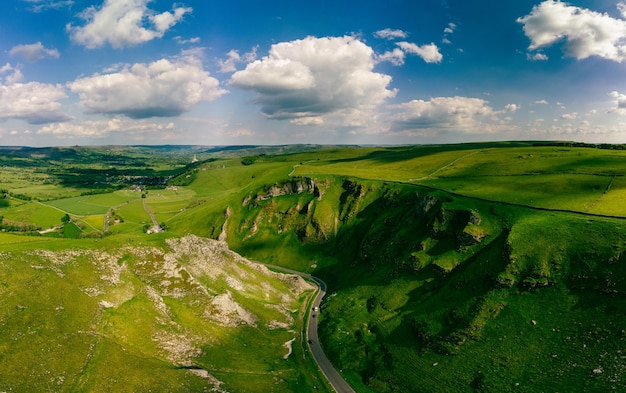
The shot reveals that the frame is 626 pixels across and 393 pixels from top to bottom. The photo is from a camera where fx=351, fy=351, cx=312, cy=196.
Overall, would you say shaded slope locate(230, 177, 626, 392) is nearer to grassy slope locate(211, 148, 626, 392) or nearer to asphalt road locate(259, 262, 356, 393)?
grassy slope locate(211, 148, 626, 392)

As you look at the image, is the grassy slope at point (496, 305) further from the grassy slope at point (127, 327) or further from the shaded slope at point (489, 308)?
the grassy slope at point (127, 327)

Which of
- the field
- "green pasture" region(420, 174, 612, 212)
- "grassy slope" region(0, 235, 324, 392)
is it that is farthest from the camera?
"green pasture" region(420, 174, 612, 212)

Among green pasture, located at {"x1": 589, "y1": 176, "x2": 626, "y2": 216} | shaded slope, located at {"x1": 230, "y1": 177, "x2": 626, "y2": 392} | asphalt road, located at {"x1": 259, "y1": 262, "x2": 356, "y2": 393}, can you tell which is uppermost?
green pasture, located at {"x1": 589, "y1": 176, "x2": 626, "y2": 216}

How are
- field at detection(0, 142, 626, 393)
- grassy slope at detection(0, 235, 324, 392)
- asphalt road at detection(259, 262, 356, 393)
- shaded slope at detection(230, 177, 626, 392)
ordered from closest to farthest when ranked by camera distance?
1. grassy slope at detection(0, 235, 324, 392)
2. field at detection(0, 142, 626, 393)
3. shaded slope at detection(230, 177, 626, 392)
4. asphalt road at detection(259, 262, 356, 393)

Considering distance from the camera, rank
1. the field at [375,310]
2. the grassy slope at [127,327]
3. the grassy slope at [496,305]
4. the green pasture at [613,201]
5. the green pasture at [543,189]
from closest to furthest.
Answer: the grassy slope at [127,327] → the field at [375,310] → the grassy slope at [496,305] → the green pasture at [613,201] → the green pasture at [543,189]

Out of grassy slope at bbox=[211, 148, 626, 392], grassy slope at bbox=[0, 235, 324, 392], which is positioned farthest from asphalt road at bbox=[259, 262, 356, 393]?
grassy slope at bbox=[0, 235, 324, 392]

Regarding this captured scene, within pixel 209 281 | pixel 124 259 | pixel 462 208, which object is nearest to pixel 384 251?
pixel 462 208

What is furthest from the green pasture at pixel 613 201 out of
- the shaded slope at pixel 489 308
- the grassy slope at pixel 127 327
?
the grassy slope at pixel 127 327

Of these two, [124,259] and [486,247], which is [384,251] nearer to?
[486,247]

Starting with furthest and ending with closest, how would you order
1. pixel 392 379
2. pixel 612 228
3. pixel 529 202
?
pixel 529 202 < pixel 612 228 < pixel 392 379

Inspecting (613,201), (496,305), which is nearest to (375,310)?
(496,305)

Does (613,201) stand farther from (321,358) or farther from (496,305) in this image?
(321,358)
